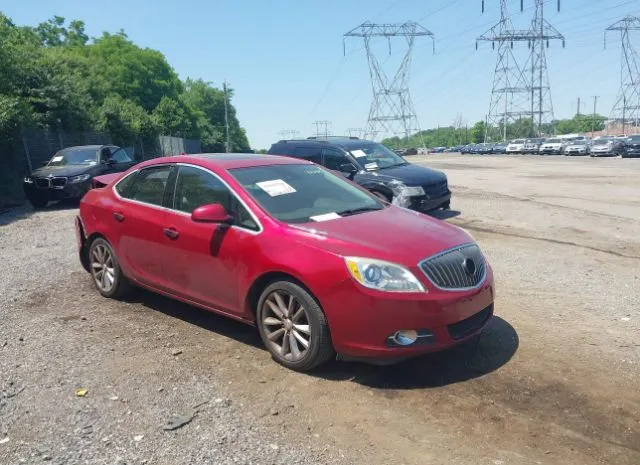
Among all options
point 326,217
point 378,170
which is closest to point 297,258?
point 326,217

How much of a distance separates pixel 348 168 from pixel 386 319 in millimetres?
7752

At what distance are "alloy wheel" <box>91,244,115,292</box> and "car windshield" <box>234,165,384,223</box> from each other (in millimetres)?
1918

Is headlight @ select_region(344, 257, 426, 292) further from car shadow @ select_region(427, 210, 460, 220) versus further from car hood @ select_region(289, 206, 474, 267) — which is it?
car shadow @ select_region(427, 210, 460, 220)

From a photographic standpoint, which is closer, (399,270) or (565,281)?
(399,270)

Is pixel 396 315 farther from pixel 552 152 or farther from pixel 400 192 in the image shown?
pixel 552 152

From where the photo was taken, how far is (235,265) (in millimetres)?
4441

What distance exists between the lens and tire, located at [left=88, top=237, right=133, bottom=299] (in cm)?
578

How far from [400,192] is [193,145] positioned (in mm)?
48374

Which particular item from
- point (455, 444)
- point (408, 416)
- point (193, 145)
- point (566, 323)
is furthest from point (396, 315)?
point (193, 145)

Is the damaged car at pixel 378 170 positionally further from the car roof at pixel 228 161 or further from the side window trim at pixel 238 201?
the side window trim at pixel 238 201

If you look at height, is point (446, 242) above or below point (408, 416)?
above

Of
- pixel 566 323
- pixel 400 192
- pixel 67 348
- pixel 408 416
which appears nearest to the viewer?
pixel 408 416

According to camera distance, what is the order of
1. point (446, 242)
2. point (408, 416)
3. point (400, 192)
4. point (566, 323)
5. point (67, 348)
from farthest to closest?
point (400, 192) < point (566, 323) < point (67, 348) < point (446, 242) < point (408, 416)

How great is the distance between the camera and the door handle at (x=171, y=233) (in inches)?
194
